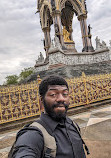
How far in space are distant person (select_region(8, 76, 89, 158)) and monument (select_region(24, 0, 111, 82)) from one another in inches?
431

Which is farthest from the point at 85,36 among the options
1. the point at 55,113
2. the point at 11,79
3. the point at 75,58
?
the point at 11,79

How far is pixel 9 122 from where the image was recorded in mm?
4539

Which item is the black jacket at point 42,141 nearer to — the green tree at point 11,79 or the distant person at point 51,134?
the distant person at point 51,134

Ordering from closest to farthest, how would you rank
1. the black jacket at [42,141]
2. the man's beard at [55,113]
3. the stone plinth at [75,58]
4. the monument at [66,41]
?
the black jacket at [42,141], the man's beard at [55,113], the stone plinth at [75,58], the monument at [66,41]

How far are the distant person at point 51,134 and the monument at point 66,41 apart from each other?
11.0 meters

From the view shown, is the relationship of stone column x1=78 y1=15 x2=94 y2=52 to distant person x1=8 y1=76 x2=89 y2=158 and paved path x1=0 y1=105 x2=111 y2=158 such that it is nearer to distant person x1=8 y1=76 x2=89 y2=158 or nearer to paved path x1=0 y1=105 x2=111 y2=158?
paved path x1=0 y1=105 x2=111 y2=158

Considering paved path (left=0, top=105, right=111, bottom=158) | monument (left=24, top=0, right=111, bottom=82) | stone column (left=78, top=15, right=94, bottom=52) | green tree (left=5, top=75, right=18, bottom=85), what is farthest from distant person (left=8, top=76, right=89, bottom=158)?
green tree (left=5, top=75, right=18, bottom=85)

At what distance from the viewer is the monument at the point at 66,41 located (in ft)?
42.3

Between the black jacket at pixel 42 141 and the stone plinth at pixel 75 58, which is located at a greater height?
A: the stone plinth at pixel 75 58

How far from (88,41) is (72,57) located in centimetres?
376

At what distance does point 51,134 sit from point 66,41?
16634 mm

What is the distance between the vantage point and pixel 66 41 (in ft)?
54.3

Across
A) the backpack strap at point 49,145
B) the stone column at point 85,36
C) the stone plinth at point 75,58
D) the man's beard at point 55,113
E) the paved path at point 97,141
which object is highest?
the stone column at point 85,36

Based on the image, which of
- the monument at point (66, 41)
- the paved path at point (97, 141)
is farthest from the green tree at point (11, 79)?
the paved path at point (97, 141)
